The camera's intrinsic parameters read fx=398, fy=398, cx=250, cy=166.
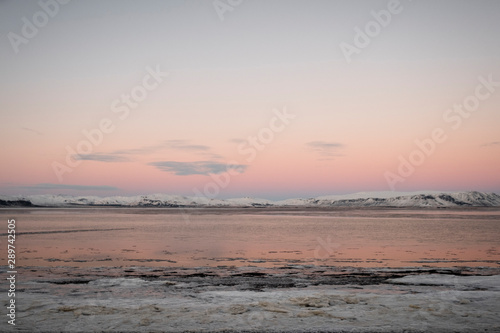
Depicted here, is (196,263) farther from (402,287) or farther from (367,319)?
(367,319)

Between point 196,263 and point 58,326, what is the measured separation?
11926 millimetres

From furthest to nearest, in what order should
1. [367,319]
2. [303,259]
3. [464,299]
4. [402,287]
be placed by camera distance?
[303,259] < [402,287] < [464,299] < [367,319]

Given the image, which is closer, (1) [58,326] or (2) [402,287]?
(1) [58,326]

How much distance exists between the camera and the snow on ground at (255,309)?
8.90 meters

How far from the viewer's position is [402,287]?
1372 cm

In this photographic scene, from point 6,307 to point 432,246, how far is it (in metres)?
26.0

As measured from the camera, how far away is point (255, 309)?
10273mm

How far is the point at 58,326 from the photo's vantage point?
885cm

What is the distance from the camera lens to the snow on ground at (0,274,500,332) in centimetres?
890

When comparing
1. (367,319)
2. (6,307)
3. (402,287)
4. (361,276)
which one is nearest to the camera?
(367,319)

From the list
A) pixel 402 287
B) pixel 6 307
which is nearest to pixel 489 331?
pixel 402 287

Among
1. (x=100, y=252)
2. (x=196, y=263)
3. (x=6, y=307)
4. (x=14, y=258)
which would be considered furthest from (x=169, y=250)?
(x=6, y=307)

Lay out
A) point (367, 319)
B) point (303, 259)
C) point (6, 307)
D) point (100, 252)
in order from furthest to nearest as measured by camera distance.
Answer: point (100, 252)
point (303, 259)
point (6, 307)
point (367, 319)

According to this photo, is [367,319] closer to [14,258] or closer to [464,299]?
[464,299]
